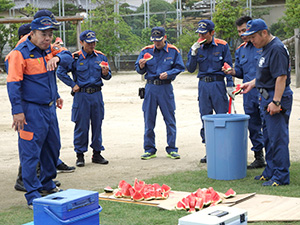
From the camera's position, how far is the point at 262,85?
6.21 m

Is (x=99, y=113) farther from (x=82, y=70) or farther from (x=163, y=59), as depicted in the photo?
(x=163, y=59)

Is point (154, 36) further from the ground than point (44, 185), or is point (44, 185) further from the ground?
point (154, 36)

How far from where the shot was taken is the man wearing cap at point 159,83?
8320 mm

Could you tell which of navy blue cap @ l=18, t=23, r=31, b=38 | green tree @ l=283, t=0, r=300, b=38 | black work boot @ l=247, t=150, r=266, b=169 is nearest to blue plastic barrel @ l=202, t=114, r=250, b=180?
black work boot @ l=247, t=150, r=266, b=169

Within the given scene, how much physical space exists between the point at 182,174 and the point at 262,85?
173 centimetres

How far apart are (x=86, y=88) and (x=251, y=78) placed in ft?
8.18

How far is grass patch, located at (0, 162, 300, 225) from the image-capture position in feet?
16.8

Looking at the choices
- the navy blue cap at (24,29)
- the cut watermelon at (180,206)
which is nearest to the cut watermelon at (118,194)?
the cut watermelon at (180,206)

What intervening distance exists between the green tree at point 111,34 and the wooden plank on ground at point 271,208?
25504 mm

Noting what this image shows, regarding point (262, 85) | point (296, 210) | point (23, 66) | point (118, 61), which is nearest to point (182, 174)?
point (262, 85)

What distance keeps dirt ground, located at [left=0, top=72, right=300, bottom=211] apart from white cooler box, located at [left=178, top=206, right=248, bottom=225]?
2929mm

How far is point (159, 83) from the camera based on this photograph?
832cm

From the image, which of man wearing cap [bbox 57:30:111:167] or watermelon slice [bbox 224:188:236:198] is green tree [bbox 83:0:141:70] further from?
watermelon slice [bbox 224:188:236:198]

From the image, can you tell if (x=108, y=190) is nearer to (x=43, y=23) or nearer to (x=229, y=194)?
(x=229, y=194)
